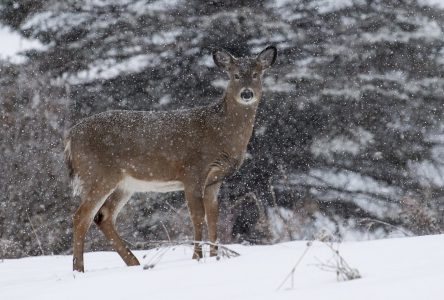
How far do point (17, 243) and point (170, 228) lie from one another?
2.24 metres

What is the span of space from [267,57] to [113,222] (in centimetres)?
252

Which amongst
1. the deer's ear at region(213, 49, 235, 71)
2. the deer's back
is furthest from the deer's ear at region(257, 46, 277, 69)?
the deer's back

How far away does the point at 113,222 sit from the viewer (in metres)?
7.80

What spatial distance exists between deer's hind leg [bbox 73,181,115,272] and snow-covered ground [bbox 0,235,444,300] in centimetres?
280

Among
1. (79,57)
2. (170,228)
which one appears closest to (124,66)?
(79,57)

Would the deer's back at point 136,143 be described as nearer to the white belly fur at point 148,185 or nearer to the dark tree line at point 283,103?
the white belly fur at point 148,185

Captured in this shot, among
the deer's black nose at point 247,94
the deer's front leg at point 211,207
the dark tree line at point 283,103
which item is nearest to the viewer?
the deer's front leg at point 211,207

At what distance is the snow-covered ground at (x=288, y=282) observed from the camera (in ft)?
9.78

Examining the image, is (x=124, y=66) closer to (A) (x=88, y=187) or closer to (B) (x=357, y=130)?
(B) (x=357, y=130)

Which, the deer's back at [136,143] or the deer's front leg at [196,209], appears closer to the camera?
the deer's front leg at [196,209]

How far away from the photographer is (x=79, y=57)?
1366cm

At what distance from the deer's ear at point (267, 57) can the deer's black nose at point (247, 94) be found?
42 centimetres

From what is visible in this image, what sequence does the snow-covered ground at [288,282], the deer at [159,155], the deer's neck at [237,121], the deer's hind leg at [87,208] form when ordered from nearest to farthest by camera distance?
the snow-covered ground at [288,282] < the deer's hind leg at [87,208] < the deer at [159,155] < the deer's neck at [237,121]

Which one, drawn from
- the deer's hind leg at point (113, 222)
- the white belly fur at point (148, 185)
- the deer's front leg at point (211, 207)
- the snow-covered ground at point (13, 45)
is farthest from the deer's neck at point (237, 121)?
the snow-covered ground at point (13, 45)
